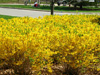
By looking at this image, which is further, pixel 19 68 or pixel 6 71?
pixel 6 71

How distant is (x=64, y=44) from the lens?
4.88 metres

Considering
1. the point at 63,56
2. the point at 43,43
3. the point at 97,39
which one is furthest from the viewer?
the point at 97,39

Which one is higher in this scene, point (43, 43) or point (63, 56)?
point (43, 43)

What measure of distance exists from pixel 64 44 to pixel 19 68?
3.75 feet

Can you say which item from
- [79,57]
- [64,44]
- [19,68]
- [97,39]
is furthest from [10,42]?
[97,39]

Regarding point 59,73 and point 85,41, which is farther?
point 59,73

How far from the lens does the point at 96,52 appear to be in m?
5.60

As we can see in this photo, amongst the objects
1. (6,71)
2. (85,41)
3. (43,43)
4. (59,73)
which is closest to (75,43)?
(85,41)

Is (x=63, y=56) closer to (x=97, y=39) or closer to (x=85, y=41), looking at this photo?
(x=85, y=41)

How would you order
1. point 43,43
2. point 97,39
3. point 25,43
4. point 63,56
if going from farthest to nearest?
point 97,39
point 63,56
point 43,43
point 25,43

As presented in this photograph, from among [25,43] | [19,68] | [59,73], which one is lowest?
[59,73]

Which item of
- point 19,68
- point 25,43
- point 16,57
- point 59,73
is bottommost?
point 59,73

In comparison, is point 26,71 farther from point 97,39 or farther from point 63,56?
point 97,39

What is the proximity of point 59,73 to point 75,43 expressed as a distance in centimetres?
112
